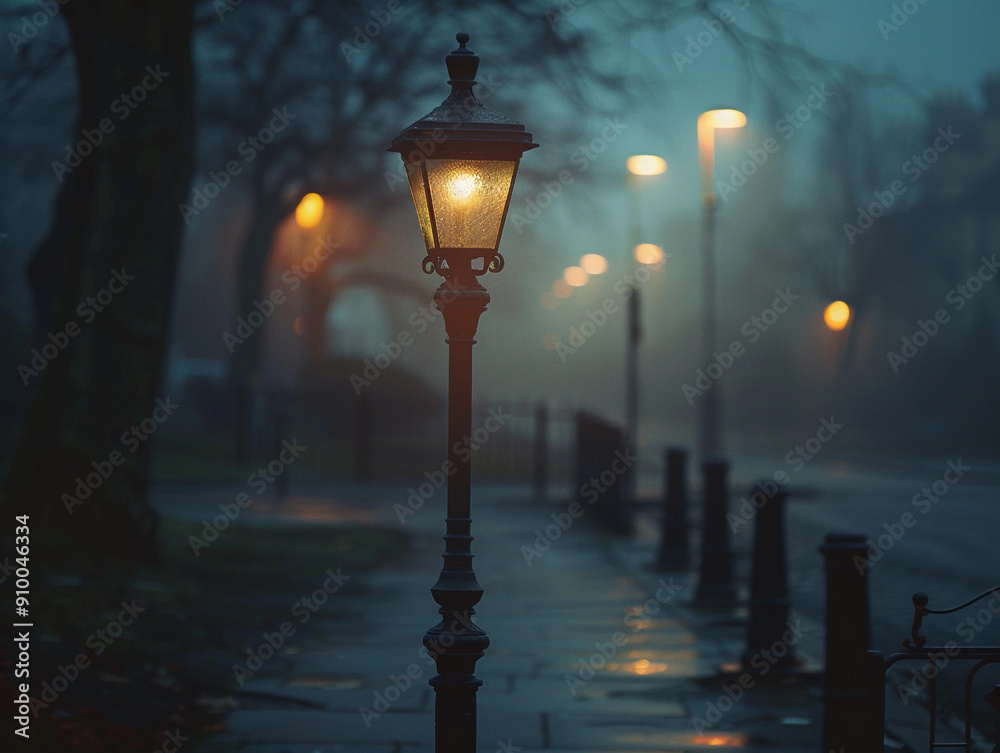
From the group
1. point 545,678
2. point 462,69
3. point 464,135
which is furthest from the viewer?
point 545,678

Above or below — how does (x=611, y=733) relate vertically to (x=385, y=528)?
below

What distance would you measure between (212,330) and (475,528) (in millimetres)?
54472

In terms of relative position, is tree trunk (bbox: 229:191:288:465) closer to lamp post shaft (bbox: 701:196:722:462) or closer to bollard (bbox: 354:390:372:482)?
bollard (bbox: 354:390:372:482)

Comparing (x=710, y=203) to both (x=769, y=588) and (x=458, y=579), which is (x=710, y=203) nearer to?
(x=769, y=588)

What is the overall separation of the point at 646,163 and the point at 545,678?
13640 mm

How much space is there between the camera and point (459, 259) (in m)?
5.50

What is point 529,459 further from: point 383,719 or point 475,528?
point 383,719

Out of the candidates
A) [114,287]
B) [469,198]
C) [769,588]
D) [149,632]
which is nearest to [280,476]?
[114,287]

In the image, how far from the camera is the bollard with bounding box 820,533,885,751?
5.49m

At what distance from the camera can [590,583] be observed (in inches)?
491

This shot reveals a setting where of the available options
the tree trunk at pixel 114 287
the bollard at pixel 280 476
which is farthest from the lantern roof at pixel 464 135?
the bollard at pixel 280 476

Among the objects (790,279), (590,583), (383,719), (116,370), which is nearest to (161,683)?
(383,719)

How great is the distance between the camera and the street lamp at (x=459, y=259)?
17.1ft


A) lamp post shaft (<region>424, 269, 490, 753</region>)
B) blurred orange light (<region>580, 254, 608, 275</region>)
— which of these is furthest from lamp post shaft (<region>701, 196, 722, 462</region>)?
blurred orange light (<region>580, 254, 608, 275</region>)
